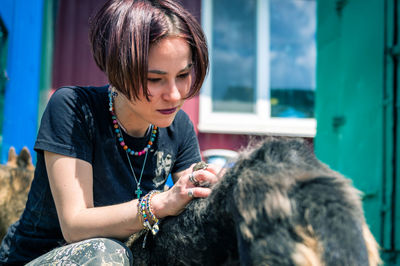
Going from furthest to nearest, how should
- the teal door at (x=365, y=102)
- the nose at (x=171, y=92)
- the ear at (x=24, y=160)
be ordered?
the ear at (x=24, y=160) < the teal door at (x=365, y=102) < the nose at (x=171, y=92)

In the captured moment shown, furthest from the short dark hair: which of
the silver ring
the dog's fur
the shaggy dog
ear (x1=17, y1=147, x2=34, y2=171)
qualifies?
ear (x1=17, y1=147, x2=34, y2=171)

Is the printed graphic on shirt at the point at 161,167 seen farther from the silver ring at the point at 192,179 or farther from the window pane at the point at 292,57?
the window pane at the point at 292,57

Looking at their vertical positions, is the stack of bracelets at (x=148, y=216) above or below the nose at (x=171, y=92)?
below

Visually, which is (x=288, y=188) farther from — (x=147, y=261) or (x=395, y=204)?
(x=395, y=204)

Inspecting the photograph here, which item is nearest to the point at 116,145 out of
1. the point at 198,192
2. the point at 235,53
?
the point at 198,192

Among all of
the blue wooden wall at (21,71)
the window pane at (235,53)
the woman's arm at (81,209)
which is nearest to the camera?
the woman's arm at (81,209)

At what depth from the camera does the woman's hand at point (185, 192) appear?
3.97ft

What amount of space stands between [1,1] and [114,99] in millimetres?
1743

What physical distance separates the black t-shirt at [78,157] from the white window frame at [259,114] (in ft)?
11.2

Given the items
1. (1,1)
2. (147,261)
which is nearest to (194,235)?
(147,261)

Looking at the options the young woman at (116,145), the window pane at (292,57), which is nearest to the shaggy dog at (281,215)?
the young woman at (116,145)

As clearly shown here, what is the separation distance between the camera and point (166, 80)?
1.43 meters

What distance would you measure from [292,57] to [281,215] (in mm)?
5143

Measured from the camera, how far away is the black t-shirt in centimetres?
146
